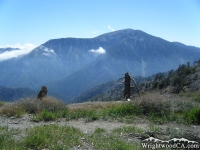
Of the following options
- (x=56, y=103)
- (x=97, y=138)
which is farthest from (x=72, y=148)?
(x=56, y=103)

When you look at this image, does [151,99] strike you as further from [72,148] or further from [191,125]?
[72,148]

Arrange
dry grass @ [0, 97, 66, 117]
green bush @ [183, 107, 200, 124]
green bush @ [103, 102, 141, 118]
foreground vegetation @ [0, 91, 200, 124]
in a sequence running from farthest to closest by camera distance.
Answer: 1. dry grass @ [0, 97, 66, 117]
2. green bush @ [103, 102, 141, 118]
3. foreground vegetation @ [0, 91, 200, 124]
4. green bush @ [183, 107, 200, 124]

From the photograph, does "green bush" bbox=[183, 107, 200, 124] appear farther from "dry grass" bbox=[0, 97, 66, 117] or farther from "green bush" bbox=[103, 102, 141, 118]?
"dry grass" bbox=[0, 97, 66, 117]

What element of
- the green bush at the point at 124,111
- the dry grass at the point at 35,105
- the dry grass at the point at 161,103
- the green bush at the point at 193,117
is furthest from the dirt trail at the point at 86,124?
the dry grass at the point at 161,103

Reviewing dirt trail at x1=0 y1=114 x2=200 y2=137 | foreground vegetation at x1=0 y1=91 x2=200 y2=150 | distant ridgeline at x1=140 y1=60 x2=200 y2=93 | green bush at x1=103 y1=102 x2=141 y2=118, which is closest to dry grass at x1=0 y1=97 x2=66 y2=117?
foreground vegetation at x1=0 y1=91 x2=200 y2=150

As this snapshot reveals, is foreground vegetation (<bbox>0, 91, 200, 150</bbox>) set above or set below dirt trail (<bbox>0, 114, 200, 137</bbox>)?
above

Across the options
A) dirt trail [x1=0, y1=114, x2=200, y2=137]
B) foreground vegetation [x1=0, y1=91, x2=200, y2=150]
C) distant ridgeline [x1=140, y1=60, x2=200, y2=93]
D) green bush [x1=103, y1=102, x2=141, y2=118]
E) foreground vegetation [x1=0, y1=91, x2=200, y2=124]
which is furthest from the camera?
distant ridgeline [x1=140, y1=60, x2=200, y2=93]

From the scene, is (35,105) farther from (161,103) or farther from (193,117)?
(193,117)

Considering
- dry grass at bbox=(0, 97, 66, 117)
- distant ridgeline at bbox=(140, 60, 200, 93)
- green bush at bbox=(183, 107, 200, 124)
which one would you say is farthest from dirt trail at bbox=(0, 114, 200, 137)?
distant ridgeline at bbox=(140, 60, 200, 93)

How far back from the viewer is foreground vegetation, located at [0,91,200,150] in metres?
7.09

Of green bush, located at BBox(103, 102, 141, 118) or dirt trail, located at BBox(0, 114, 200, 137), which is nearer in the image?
dirt trail, located at BBox(0, 114, 200, 137)

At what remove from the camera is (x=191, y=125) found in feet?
35.7

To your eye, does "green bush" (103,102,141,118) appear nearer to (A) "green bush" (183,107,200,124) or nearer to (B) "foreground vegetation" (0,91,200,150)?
(B) "foreground vegetation" (0,91,200,150)

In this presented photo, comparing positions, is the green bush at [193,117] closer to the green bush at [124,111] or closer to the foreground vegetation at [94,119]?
the foreground vegetation at [94,119]
